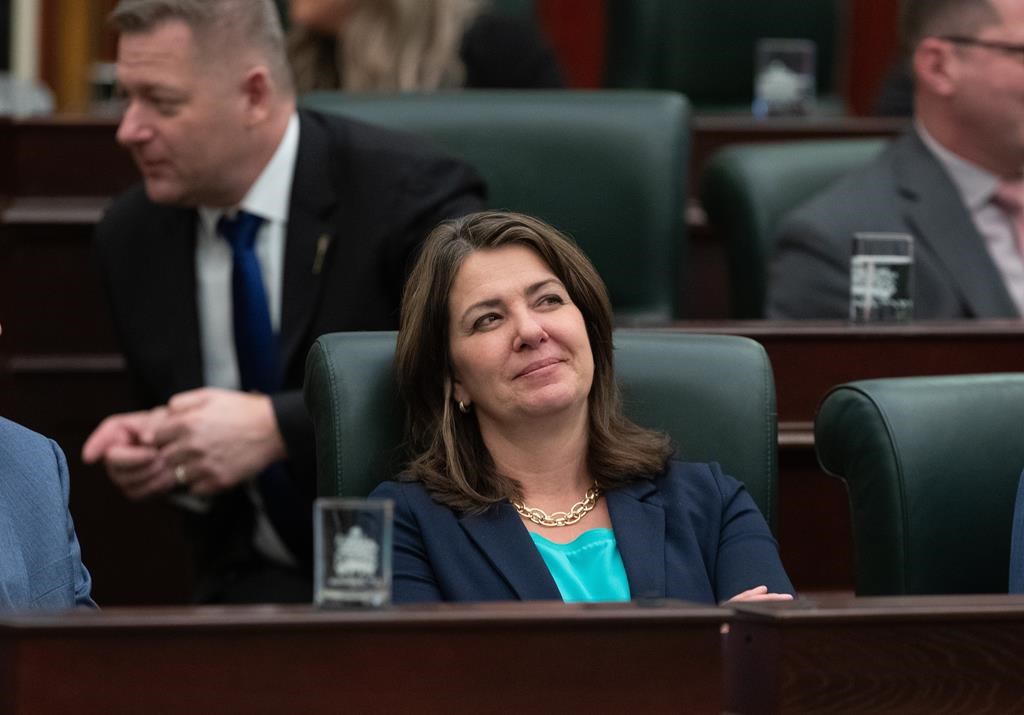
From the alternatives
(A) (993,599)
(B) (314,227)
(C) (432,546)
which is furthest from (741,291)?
(A) (993,599)

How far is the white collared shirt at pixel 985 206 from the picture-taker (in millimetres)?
2771

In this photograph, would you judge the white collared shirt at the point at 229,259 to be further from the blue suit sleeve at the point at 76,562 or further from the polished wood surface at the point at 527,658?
the polished wood surface at the point at 527,658

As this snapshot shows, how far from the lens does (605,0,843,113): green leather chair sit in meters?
3.96

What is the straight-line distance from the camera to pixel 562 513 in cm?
182

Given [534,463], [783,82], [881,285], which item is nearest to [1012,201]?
[881,285]

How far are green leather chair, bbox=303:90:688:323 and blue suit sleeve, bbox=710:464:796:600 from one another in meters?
0.99

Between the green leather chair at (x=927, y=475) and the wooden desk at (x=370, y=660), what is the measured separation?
599mm

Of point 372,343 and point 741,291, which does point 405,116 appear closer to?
point 741,291

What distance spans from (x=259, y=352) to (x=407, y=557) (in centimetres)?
83

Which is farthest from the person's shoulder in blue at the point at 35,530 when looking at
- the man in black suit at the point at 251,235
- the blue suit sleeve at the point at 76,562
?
the man in black suit at the point at 251,235

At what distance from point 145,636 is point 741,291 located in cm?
190

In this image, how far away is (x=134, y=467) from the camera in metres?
2.36

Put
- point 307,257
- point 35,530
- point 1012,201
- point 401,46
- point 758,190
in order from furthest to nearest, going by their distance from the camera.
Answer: point 401,46
point 758,190
point 1012,201
point 307,257
point 35,530

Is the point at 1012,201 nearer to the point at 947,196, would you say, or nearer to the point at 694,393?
the point at 947,196
